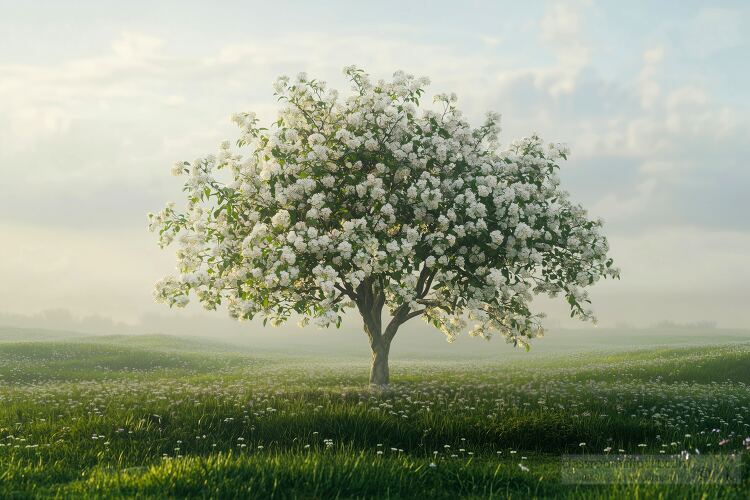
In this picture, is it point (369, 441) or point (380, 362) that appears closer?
point (369, 441)

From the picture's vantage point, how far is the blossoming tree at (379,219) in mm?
19844

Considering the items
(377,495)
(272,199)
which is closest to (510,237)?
(272,199)

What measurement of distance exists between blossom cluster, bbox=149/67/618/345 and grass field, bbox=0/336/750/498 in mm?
3107

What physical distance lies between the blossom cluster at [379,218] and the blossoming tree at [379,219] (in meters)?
0.05

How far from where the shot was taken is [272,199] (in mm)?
21234

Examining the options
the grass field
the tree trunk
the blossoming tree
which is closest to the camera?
the grass field

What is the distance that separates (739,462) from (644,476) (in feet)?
6.96

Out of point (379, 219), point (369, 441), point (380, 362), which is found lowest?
point (369, 441)

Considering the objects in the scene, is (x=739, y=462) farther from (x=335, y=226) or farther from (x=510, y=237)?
(x=335, y=226)

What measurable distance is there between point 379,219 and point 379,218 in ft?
0.23

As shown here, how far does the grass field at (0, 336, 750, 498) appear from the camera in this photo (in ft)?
33.6

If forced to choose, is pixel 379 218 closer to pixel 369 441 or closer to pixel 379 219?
pixel 379 219

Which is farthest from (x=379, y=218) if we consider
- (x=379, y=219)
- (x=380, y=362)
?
(x=380, y=362)

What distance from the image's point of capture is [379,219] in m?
20.7
